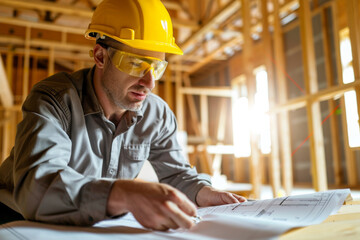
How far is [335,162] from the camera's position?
6809 mm

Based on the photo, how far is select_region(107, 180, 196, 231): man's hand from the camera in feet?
2.73

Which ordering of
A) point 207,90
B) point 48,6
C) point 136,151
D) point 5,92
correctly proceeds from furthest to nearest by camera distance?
point 207,90 < point 5,92 < point 48,6 < point 136,151

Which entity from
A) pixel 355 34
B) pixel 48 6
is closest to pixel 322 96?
pixel 355 34

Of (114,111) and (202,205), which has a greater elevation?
(114,111)

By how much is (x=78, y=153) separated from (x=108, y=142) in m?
0.16

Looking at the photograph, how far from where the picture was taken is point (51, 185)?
936mm

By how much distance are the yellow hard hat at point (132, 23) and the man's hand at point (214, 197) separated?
0.72 metres

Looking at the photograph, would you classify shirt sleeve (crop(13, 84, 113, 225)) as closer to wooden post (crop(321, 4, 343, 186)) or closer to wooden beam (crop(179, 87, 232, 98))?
wooden post (crop(321, 4, 343, 186))

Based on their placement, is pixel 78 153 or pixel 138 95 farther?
pixel 138 95

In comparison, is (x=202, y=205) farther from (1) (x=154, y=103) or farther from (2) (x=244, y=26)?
(2) (x=244, y=26)

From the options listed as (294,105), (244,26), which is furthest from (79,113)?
(244,26)

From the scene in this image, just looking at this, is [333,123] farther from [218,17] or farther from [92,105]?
[92,105]

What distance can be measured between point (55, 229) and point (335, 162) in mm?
6981

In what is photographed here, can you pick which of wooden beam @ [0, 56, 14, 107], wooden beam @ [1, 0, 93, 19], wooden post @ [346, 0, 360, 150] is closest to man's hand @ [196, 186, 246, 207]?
wooden post @ [346, 0, 360, 150]
